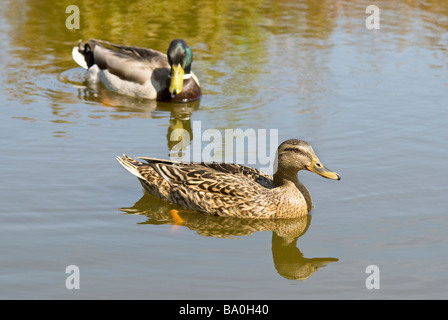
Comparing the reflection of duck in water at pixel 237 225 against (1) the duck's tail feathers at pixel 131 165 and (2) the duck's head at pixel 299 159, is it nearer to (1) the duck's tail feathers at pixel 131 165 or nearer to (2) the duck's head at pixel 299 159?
(1) the duck's tail feathers at pixel 131 165

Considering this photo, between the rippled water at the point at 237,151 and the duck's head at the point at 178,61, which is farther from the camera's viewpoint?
the duck's head at the point at 178,61

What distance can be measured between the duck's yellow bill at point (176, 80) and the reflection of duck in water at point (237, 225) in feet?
14.1

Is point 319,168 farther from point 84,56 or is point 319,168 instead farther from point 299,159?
point 84,56

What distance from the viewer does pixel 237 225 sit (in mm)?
8797

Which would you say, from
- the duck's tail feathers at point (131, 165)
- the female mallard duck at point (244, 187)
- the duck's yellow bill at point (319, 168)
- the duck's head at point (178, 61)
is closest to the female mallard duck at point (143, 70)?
the duck's head at point (178, 61)

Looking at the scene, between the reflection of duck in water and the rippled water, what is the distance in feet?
0.08

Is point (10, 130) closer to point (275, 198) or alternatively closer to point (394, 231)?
point (275, 198)

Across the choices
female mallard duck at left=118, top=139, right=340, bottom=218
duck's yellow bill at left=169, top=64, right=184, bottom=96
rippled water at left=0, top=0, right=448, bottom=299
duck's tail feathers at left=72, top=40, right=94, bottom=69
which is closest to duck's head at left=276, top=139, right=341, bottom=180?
female mallard duck at left=118, top=139, right=340, bottom=218

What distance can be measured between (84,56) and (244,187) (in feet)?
22.1

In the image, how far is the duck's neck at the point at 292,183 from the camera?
29.6 ft

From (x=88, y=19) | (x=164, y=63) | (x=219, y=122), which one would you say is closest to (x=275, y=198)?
(x=219, y=122)

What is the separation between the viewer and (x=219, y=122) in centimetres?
1199

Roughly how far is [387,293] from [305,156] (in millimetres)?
2095

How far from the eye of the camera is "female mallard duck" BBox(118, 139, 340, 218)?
350 inches
